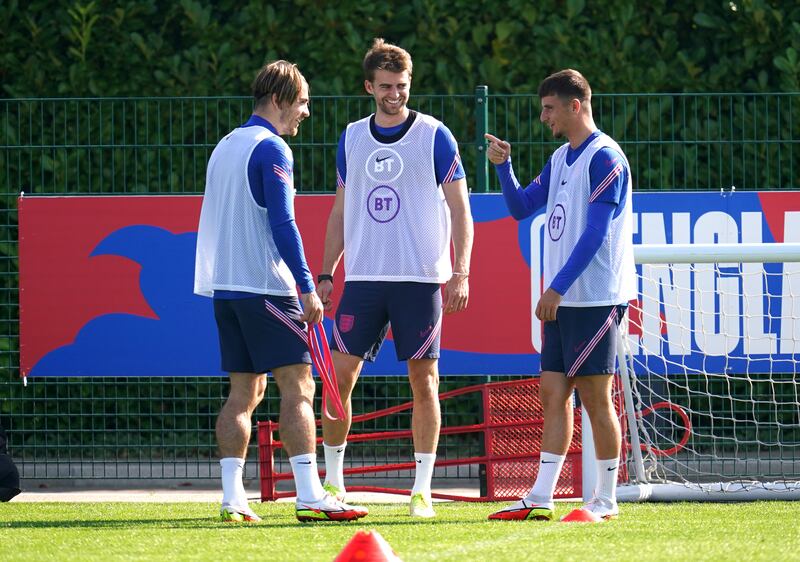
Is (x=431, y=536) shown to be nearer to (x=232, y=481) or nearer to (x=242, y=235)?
(x=232, y=481)

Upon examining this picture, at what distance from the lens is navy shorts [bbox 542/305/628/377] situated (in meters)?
5.76

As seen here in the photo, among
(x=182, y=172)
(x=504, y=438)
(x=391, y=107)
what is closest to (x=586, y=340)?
(x=391, y=107)

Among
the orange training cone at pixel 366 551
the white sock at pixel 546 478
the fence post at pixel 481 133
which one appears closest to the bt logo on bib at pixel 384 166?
the white sock at pixel 546 478

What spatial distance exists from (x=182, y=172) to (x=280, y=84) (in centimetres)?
316

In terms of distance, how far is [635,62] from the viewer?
32.7 feet

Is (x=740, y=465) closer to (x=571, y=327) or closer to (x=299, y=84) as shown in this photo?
(x=571, y=327)

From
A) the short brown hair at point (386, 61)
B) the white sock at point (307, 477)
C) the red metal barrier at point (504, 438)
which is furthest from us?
the red metal barrier at point (504, 438)

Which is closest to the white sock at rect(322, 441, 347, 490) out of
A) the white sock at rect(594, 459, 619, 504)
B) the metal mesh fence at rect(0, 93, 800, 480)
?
the white sock at rect(594, 459, 619, 504)

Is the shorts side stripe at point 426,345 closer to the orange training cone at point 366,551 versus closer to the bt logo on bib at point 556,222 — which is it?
the bt logo on bib at point 556,222

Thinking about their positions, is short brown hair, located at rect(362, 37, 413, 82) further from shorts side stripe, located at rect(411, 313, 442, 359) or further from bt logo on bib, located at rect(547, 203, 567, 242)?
shorts side stripe, located at rect(411, 313, 442, 359)

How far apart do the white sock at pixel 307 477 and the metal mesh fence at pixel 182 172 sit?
3084 millimetres

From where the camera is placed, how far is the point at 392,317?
246 inches

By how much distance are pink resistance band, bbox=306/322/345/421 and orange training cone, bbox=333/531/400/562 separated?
167 cm

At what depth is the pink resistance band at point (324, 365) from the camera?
5.88m
